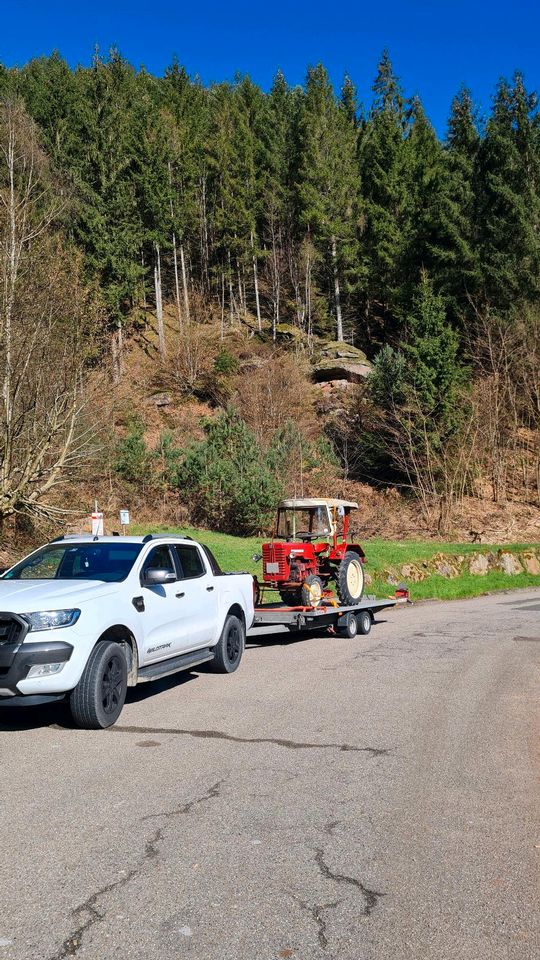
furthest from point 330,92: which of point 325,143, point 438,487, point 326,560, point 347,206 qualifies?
point 326,560

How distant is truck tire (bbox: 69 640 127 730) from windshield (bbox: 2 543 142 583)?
1.28 m

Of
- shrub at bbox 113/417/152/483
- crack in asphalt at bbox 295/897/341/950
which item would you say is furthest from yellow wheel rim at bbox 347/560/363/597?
shrub at bbox 113/417/152/483

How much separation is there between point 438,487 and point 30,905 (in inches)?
1412

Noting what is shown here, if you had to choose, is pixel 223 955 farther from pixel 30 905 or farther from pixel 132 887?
pixel 30 905

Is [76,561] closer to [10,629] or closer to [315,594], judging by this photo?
[10,629]

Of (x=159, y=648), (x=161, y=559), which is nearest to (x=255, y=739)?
(x=159, y=648)

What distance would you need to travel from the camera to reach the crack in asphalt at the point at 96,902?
332cm

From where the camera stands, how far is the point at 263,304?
62.8 m

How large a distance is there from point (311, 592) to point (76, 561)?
6.16 meters

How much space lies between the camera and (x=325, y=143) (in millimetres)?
58656

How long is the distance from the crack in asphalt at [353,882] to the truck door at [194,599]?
485cm

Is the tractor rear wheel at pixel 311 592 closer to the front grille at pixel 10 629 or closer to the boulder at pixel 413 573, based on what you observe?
the front grille at pixel 10 629

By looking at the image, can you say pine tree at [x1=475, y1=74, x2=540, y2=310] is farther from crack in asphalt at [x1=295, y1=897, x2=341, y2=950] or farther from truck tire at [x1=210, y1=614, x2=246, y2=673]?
crack in asphalt at [x1=295, y1=897, x2=341, y2=950]

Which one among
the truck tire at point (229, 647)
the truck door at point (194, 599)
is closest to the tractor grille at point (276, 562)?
the truck tire at point (229, 647)
